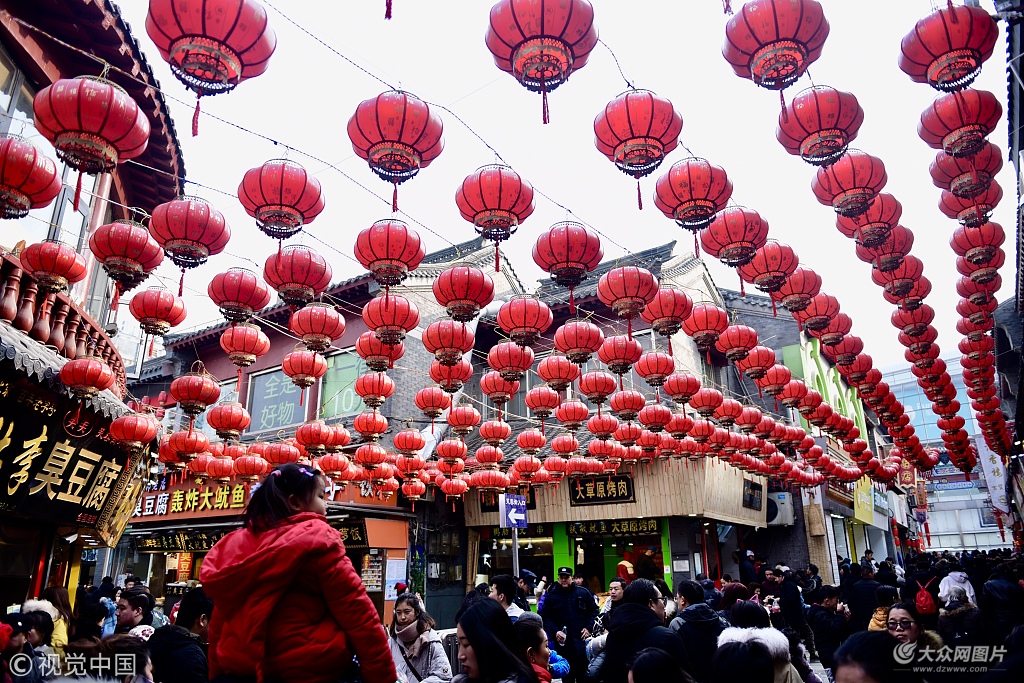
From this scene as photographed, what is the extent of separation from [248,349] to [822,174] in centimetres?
925

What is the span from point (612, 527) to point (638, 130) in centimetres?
1685

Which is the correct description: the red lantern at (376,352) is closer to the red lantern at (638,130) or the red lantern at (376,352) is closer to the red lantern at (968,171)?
the red lantern at (638,130)

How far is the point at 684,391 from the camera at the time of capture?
1362cm

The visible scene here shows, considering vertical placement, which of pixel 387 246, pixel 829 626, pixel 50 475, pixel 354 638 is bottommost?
pixel 829 626

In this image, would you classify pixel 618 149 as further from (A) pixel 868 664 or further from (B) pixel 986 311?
(B) pixel 986 311

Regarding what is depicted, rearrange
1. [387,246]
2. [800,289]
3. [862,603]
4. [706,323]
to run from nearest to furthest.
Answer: [387,246] < [862,603] < [800,289] < [706,323]

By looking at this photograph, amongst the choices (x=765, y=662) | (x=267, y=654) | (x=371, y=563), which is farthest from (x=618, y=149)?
(x=371, y=563)

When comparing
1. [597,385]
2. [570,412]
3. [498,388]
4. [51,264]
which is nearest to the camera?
[51,264]

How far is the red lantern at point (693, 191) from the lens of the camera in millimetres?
7227

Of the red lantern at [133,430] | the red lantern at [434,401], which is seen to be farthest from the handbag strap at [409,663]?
the red lantern at [434,401]

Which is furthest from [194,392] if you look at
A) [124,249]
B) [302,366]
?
[124,249]

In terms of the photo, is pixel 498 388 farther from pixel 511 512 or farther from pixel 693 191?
pixel 693 191

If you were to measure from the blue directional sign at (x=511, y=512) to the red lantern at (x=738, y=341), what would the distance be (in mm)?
4970

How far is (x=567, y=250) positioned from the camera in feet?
28.4
